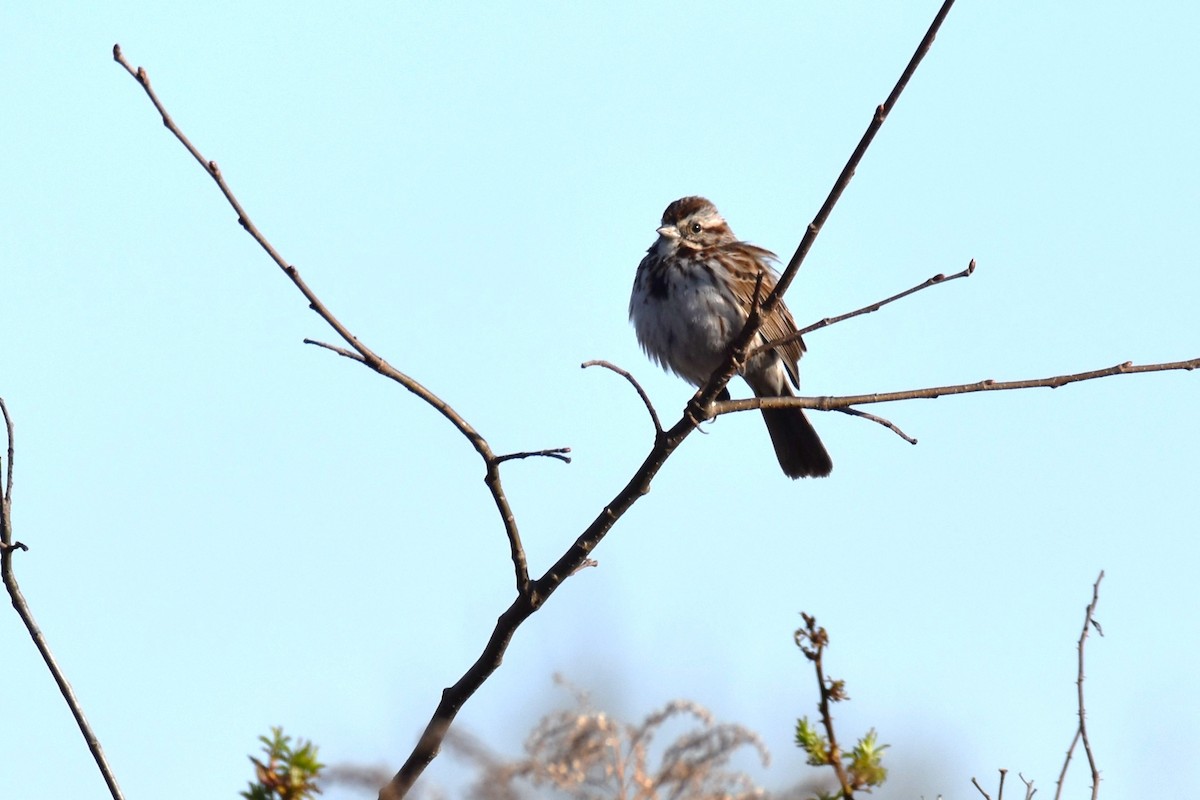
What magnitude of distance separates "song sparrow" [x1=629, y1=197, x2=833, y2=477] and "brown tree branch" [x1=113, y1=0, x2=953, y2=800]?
11.6 feet

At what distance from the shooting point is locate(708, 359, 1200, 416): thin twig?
3.53 m

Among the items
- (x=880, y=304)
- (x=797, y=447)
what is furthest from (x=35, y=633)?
(x=797, y=447)

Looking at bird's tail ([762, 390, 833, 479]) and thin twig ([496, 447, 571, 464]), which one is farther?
bird's tail ([762, 390, 833, 479])

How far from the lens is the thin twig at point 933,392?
3525mm

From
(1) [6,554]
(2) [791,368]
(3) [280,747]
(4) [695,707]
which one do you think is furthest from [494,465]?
(2) [791,368]

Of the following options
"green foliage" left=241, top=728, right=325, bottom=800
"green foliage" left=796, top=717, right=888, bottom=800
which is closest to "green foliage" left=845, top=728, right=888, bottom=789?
"green foliage" left=796, top=717, right=888, bottom=800

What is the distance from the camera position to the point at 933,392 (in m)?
3.59

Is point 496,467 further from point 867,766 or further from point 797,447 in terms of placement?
point 797,447

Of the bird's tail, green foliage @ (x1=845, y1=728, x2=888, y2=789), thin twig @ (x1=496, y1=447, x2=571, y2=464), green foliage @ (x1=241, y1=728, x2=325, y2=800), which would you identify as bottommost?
green foliage @ (x1=241, y1=728, x2=325, y2=800)

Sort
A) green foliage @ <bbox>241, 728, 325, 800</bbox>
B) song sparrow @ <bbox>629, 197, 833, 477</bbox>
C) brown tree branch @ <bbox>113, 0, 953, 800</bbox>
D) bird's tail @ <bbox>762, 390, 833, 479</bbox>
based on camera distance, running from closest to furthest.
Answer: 1. green foliage @ <bbox>241, 728, 325, 800</bbox>
2. brown tree branch @ <bbox>113, 0, 953, 800</bbox>
3. song sparrow @ <bbox>629, 197, 833, 477</bbox>
4. bird's tail @ <bbox>762, 390, 833, 479</bbox>

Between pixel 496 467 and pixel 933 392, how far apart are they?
112cm

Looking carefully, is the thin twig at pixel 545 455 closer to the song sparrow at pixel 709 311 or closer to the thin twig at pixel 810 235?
the thin twig at pixel 810 235

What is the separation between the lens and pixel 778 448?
8391 mm

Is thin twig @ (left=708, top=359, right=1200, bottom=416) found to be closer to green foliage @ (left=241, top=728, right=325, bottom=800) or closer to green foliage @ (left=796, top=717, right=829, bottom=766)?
green foliage @ (left=796, top=717, right=829, bottom=766)
